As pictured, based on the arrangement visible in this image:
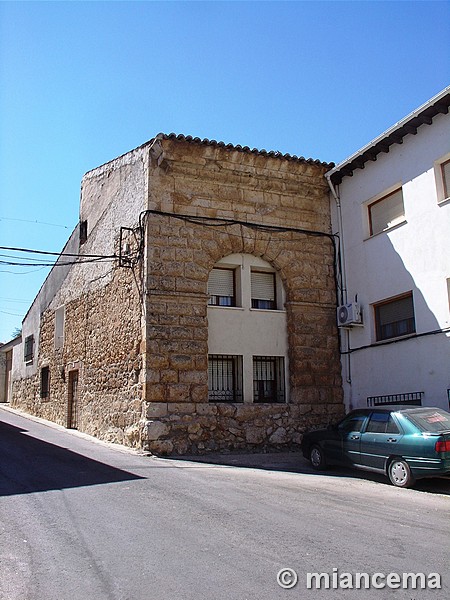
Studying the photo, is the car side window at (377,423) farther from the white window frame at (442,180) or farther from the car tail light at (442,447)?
the white window frame at (442,180)

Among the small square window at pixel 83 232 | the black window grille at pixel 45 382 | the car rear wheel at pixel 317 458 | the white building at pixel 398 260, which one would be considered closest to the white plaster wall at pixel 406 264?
the white building at pixel 398 260

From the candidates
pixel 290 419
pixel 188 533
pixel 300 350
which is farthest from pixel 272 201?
pixel 188 533

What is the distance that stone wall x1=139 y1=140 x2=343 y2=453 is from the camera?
1225cm

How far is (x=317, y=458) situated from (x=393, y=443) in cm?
214

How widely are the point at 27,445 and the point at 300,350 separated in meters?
6.37

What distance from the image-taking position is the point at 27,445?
1234cm

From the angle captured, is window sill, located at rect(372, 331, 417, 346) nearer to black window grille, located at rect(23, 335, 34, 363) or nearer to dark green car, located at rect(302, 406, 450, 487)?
dark green car, located at rect(302, 406, 450, 487)

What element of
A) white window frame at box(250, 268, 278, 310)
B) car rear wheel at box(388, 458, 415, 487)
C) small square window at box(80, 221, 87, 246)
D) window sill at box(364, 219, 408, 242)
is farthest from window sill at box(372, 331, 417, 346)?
small square window at box(80, 221, 87, 246)

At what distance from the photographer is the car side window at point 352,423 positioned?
1024cm

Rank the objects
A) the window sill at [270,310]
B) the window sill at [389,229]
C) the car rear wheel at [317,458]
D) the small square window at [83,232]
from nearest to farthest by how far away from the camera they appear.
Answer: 1. the car rear wheel at [317,458]
2. the window sill at [389,229]
3. the window sill at [270,310]
4. the small square window at [83,232]

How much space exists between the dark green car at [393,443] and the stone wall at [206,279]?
244 centimetres

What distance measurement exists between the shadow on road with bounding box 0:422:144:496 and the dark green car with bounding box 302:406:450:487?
3723 millimetres

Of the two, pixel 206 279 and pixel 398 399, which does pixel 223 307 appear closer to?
pixel 206 279

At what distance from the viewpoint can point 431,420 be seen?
30.2ft
